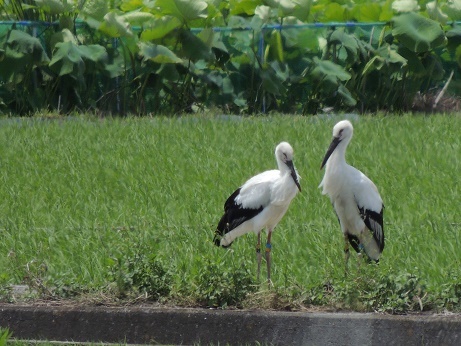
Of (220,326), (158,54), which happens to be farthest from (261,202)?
(158,54)

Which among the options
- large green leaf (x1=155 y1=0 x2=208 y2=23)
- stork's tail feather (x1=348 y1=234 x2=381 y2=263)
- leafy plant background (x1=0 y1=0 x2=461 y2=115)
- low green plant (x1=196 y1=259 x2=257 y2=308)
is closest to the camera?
low green plant (x1=196 y1=259 x2=257 y2=308)

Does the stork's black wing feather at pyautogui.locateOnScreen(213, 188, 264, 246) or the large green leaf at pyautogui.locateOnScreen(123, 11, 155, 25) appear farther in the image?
the large green leaf at pyautogui.locateOnScreen(123, 11, 155, 25)

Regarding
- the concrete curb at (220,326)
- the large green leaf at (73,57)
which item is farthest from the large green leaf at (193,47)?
the concrete curb at (220,326)

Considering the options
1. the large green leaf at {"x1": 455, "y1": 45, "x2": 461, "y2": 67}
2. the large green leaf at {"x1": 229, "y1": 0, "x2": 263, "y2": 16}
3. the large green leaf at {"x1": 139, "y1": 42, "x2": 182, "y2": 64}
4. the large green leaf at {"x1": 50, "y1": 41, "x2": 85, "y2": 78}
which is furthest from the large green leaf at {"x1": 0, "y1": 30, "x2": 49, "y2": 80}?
the large green leaf at {"x1": 455, "y1": 45, "x2": 461, "y2": 67}

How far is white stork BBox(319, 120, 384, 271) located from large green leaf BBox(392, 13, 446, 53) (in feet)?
23.7

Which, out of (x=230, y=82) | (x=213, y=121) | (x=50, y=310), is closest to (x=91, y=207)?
(x=50, y=310)

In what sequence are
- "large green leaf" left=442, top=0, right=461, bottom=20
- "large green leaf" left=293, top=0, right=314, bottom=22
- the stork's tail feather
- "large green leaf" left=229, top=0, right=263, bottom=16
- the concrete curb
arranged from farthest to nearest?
1. "large green leaf" left=229, top=0, right=263, bottom=16
2. "large green leaf" left=293, top=0, right=314, bottom=22
3. "large green leaf" left=442, top=0, right=461, bottom=20
4. the stork's tail feather
5. the concrete curb

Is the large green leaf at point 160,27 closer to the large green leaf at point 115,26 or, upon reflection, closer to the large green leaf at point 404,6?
→ the large green leaf at point 115,26

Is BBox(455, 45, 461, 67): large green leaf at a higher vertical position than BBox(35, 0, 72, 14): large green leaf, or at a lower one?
lower

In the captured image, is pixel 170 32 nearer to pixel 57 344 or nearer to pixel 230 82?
pixel 230 82

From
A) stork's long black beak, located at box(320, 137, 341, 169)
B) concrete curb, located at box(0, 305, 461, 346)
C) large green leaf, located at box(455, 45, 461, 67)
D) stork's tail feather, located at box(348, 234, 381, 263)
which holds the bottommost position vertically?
large green leaf, located at box(455, 45, 461, 67)

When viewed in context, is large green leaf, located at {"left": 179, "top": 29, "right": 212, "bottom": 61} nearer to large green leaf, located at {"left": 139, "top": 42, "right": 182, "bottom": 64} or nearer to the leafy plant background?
the leafy plant background

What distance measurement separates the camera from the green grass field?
5680mm

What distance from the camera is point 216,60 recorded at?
14.5 metres
